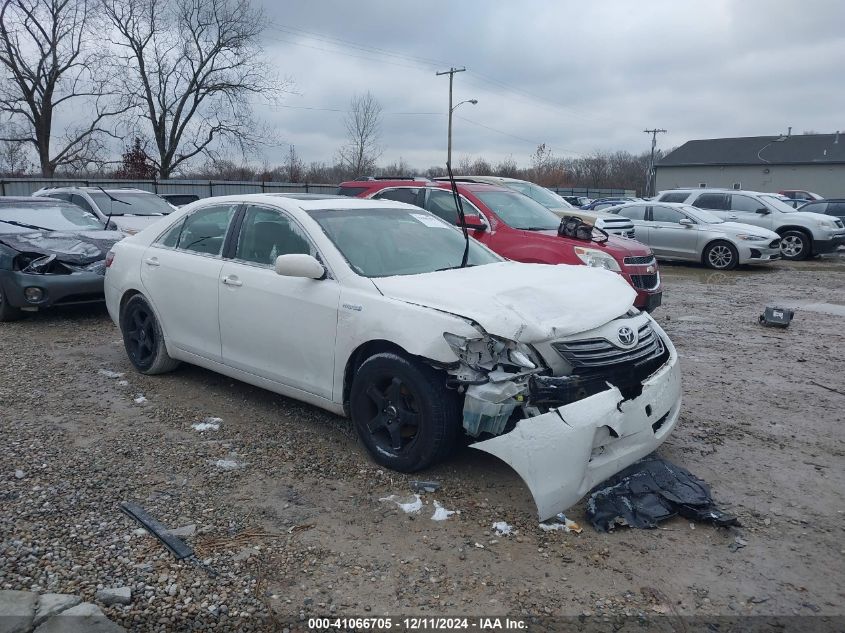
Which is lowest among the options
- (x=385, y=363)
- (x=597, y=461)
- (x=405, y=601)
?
(x=405, y=601)

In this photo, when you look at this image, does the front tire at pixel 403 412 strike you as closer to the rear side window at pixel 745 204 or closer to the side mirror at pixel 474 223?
the side mirror at pixel 474 223

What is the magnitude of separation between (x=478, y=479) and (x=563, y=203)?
9.57 meters

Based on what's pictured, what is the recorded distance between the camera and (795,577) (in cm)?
296

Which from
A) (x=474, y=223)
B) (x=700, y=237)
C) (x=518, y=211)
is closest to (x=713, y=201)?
(x=700, y=237)

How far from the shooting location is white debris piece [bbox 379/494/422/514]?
354 cm

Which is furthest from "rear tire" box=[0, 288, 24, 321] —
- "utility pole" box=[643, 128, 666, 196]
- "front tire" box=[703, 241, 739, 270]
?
"utility pole" box=[643, 128, 666, 196]

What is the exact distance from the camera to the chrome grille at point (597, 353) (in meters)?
3.59

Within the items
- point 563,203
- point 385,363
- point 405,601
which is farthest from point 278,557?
point 563,203

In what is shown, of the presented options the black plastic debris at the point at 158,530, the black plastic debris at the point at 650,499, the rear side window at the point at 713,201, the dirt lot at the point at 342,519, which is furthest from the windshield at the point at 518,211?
the rear side window at the point at 713,201

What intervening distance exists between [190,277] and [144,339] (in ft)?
3.43

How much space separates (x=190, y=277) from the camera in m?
5.16

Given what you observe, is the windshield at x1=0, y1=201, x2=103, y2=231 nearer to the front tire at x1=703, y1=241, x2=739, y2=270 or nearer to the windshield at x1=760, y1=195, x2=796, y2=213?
the front tire at x1=703, y1=241, x2=739, y2=270

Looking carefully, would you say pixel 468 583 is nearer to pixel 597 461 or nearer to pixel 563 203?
pixel 597 461

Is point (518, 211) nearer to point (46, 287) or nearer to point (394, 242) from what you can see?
Answer: point (394, 242)
